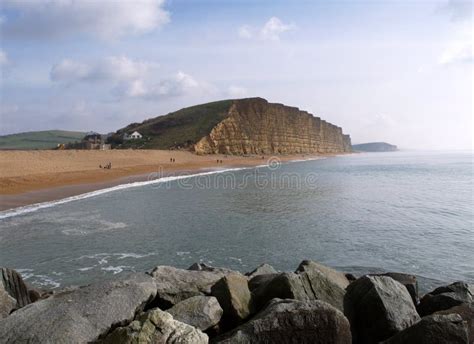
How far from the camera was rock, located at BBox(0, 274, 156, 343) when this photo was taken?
16.4 ft

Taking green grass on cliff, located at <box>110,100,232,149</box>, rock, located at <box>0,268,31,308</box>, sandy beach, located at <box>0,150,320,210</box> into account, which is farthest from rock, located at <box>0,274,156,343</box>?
Result: green grass on cliff, located at <box>110,100,232,149</box>

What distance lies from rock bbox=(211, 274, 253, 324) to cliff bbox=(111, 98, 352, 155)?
265 ft

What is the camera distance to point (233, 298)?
6270mm

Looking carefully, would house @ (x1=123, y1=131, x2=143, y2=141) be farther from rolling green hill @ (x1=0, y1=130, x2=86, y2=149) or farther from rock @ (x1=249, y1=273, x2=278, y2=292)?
rock @ (x1=249, y1=273, x2=278, y2=292)

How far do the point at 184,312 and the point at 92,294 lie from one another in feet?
4.84

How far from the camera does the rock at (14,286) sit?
7500 mm

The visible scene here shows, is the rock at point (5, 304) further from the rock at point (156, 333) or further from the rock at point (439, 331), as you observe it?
the rock at point (439, 331)

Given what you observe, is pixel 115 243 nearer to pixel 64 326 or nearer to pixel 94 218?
pixel 94 218

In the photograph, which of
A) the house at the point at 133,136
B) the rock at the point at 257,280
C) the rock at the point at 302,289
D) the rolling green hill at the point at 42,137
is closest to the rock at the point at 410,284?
the rock at the point at 302,289

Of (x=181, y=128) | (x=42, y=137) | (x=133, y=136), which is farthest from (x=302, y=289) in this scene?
(x=42, y=137)

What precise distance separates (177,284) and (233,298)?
5.28ft

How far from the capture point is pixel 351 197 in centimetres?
2933

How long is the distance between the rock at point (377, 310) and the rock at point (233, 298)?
5.52 feet

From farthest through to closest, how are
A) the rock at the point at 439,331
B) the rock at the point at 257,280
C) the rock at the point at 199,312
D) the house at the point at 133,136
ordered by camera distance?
1. the house at the point at 133,136
2. the rock at the point at 257,280
3. the rock at the point at 199,312
4. the rock at the point at 439,331
